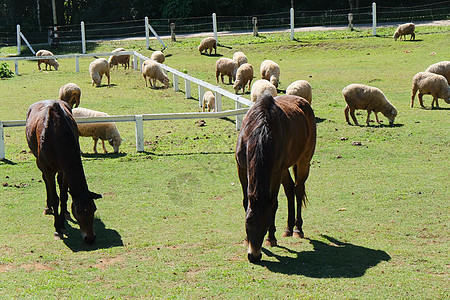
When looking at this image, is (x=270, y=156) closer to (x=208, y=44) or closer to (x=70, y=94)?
(x=70, y=94)

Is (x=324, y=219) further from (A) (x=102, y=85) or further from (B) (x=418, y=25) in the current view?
(B) (x=418, y=25)

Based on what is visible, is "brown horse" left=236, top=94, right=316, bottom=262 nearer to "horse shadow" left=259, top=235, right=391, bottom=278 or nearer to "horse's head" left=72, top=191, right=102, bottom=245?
"horse shadow" left=259, top=235, right=391, bottom=278

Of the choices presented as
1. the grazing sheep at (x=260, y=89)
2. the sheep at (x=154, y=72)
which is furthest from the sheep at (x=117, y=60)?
the grazing sheep at (x=260, y=89)

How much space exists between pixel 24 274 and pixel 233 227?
296cm

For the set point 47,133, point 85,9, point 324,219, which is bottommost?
point 324,219

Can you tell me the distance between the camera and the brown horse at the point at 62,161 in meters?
7.82

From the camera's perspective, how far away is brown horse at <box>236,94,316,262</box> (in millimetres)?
6387

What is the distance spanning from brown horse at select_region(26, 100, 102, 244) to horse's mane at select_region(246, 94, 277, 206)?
240 centimetres

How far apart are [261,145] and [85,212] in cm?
267

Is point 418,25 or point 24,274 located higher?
point 418,25

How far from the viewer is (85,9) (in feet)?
166

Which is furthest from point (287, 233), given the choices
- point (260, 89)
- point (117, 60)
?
point (117, 60)

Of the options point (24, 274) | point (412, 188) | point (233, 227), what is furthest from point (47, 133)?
point (412, 188)

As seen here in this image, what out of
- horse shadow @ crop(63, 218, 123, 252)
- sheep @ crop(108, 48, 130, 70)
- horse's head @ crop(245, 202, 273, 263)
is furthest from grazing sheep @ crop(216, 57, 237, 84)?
horse's head @ crop(245, 202, 273, 263)
